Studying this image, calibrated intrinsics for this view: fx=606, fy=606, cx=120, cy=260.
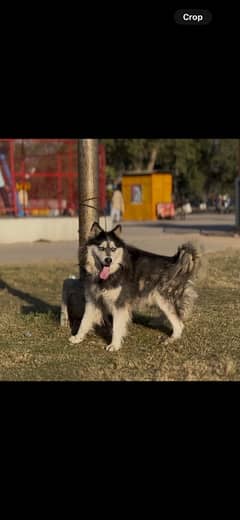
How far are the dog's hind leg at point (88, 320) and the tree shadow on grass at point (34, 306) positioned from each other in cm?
102

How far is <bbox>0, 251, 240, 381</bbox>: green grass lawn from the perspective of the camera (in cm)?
494

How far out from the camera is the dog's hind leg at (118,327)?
5.82m

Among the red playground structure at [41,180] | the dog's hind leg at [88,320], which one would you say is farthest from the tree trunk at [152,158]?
the dog's hind leg at [88,320]

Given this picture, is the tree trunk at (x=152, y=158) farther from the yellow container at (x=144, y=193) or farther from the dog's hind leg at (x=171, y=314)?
the dog's hind leg at (x=171, y=314)

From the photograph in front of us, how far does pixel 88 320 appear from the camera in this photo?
6102 millimetres

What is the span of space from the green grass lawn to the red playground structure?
13.1 metres

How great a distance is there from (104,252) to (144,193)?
2728 centimetres

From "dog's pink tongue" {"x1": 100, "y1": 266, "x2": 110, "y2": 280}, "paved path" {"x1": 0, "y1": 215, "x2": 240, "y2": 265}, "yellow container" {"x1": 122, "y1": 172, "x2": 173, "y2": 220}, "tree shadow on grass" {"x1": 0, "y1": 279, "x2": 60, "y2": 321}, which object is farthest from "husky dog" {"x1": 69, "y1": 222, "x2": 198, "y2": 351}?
"yellow container" {"x1": 122, "y1": 172, "x2": 173, "y2": 220}

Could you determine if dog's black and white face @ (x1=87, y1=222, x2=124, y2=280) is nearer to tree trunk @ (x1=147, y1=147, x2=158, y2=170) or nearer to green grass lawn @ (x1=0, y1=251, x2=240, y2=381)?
green grass lawn @ (x1=0, y1=251, x2=240, y2=381)

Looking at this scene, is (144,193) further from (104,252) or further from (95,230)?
(104,252)
